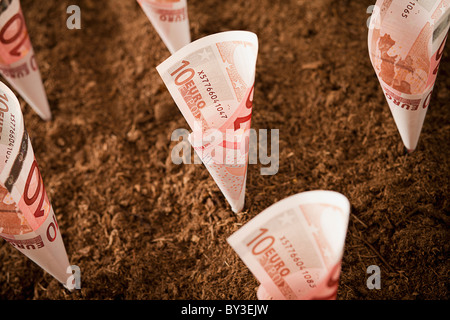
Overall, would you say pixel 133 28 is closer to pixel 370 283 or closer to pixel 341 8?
pixel 341 8

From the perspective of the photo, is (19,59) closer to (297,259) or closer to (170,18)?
(170,18)

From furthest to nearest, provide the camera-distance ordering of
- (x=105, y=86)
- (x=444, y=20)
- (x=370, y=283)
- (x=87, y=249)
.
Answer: (x=105, y=86), (x=87, y=249), (x=370, y=283), (x=444, y=20)

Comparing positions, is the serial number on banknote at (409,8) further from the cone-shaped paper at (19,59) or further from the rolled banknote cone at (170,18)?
the cone-shaped paper at (19,59)

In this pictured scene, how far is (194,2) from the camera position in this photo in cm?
162

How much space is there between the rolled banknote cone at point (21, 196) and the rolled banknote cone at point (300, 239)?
1.45 feet

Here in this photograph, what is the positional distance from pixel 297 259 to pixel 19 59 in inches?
38.4

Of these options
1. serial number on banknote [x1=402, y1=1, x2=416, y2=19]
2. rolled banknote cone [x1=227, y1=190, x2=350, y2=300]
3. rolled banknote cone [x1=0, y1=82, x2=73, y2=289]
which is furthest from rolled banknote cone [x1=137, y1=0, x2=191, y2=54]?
rolled banknote cone [x1=227, y1=190, x2=350, y2=300]

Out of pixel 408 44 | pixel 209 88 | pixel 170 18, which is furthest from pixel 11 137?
pixel 408 44

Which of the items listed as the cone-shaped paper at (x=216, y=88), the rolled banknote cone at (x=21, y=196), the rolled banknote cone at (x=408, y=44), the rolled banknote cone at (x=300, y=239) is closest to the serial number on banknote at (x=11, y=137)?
the rolled banknote cone at (x=21, y=196)

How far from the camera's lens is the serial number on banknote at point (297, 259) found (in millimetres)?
794

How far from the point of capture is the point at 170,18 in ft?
4.29

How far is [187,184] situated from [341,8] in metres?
0.80

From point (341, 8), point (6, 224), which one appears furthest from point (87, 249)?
Answer: point (341, 8)

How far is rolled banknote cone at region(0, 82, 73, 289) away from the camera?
885mm
